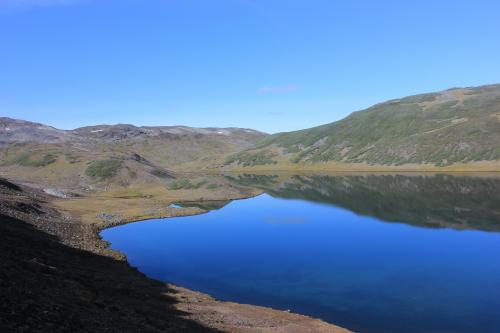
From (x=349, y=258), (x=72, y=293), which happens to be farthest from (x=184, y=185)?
(x=72, y=293)

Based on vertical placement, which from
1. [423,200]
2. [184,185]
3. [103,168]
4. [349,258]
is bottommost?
[349,258]

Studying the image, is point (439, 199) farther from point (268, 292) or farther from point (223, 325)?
point (223, 325)

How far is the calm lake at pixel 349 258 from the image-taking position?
3894 cm

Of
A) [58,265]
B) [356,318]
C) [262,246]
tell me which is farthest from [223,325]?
[262,246]

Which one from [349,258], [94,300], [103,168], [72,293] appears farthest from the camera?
[103,168]

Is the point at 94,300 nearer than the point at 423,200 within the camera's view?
Yes

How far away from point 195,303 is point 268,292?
9083mm

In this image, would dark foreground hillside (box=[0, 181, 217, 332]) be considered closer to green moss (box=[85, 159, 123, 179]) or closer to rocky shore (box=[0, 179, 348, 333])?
rocky shore (box=[0, 179, 348, 333])

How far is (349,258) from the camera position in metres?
58.1

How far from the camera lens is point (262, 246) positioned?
67062 millimetres

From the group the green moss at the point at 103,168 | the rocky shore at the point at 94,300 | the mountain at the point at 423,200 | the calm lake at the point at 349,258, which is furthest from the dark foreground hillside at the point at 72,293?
the green moss at the point at 103,168

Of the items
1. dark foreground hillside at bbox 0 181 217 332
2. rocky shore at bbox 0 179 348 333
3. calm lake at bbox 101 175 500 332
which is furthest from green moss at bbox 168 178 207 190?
dark foreground hillside at bbox 0 181 217 332

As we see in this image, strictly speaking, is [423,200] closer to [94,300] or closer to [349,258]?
[349,258]

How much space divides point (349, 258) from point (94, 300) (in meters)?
35.9
